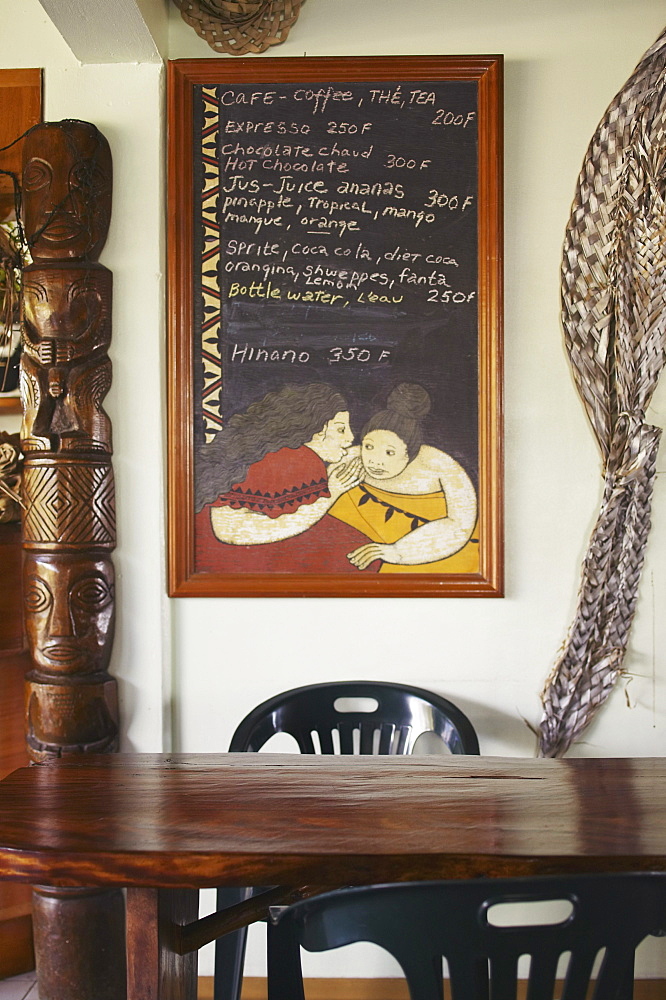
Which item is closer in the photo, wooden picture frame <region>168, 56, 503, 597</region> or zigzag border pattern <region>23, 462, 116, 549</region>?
zigzag border pattern <region>23, 462, 116, 549</region>

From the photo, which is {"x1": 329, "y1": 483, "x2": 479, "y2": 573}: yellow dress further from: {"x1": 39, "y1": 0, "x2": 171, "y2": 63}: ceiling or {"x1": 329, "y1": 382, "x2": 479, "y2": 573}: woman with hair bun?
{"x1": 39, "y1": 0, "x2": 171, "y2": 63}: ceiling

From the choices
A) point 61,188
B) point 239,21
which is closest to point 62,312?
point 61,188

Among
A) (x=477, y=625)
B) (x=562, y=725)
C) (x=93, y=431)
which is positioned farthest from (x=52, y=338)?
(x=562, y=725)

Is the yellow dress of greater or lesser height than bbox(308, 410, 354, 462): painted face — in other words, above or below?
Result: below

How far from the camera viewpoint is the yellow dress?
2.25 m

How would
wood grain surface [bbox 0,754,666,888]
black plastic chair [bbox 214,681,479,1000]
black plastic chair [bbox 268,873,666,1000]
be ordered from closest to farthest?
black plastic chair [bbox 268,873,666,1000]
wood grain surface [bbox 0,754,666,888]
black plastic chair [bbox 214,681,479,1000]

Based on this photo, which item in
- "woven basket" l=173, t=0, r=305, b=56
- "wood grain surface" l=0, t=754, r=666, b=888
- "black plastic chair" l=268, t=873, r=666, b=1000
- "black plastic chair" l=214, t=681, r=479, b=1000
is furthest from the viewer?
"woven basket" l=173, t=0, r=305, b=56

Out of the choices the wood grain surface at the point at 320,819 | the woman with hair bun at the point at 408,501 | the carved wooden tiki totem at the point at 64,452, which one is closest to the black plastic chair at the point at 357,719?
the wood grain surface at the point at 320,819

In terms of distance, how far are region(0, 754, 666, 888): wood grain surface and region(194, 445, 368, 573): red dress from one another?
2.16 ft

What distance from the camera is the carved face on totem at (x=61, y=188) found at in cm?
214

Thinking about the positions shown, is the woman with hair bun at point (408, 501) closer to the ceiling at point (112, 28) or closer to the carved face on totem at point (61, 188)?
the carved face on totem at point (61, 188)

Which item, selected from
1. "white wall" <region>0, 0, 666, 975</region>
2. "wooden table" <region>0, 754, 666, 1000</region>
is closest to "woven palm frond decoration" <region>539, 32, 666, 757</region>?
"white wall" <region>0, 0, 666, 975</region>

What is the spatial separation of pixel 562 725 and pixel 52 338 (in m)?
1.76

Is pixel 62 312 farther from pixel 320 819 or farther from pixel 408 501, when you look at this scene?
pixel 320 819
